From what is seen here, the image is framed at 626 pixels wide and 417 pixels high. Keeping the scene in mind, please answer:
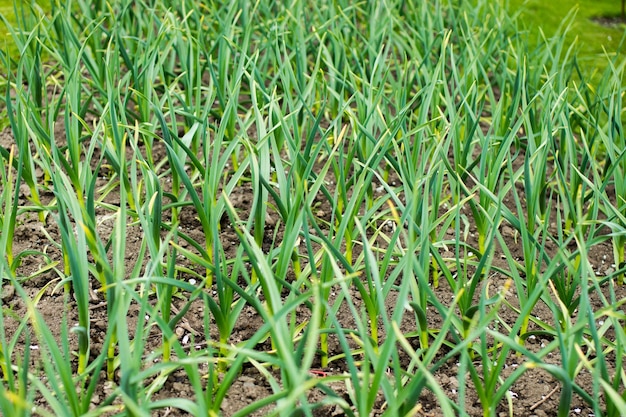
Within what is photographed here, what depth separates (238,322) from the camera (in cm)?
221

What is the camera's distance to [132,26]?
358cm

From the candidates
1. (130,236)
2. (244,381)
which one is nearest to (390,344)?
(244,381)

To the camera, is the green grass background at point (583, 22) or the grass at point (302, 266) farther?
the green grass background at point (583, 22)

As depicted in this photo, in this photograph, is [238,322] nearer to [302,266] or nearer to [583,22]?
[302,266]

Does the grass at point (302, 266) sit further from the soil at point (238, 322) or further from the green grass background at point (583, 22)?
the green grass background at point (583, 22)

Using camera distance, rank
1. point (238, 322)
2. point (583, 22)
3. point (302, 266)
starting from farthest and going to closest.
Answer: point (583, 22) < point (302, 266) < point (238, 322)

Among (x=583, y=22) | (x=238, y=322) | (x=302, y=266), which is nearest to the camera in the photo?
(x=238, y=322)

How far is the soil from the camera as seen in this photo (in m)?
1.93

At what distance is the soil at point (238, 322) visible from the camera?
1930 millimetres

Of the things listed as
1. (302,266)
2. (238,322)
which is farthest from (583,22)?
(238,322)

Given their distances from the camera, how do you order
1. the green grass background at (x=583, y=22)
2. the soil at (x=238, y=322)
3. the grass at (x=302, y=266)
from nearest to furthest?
1. the grass at (x=302, y=266)
2. the soil at (x=238, y=322)
3. the green grass background at (x=583, y=22)

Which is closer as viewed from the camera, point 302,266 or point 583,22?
point 302,266

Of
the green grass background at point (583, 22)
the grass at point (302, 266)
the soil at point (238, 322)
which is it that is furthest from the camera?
the green grass background at point (583, 22)

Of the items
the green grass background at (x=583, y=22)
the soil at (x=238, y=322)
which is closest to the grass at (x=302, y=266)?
the soil at (x=238, y=322)
